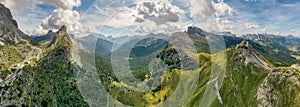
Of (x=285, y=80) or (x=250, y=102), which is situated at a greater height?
(x=285, y=80)

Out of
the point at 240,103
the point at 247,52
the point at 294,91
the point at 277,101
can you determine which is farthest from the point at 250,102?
the point at 247,52

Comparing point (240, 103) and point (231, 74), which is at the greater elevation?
point (231, 74)

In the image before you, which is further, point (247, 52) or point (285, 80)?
point (247, 52)

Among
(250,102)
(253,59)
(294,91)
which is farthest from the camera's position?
(253,59)

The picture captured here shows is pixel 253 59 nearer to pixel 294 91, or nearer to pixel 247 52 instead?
pixel 247 52

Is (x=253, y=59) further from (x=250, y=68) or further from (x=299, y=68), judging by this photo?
(x=299, y=68)

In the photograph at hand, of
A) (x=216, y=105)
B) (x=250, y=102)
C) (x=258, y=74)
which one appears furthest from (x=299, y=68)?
(x=216, y=105)

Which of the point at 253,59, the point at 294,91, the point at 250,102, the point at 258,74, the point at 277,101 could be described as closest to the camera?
the point at 294,91

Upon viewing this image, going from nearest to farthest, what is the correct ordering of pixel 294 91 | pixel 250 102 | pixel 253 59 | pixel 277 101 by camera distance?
pixel 294 91
pixel 277 101
pixel 250 102
pixel 253 59

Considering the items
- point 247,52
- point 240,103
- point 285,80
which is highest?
point 247,52
